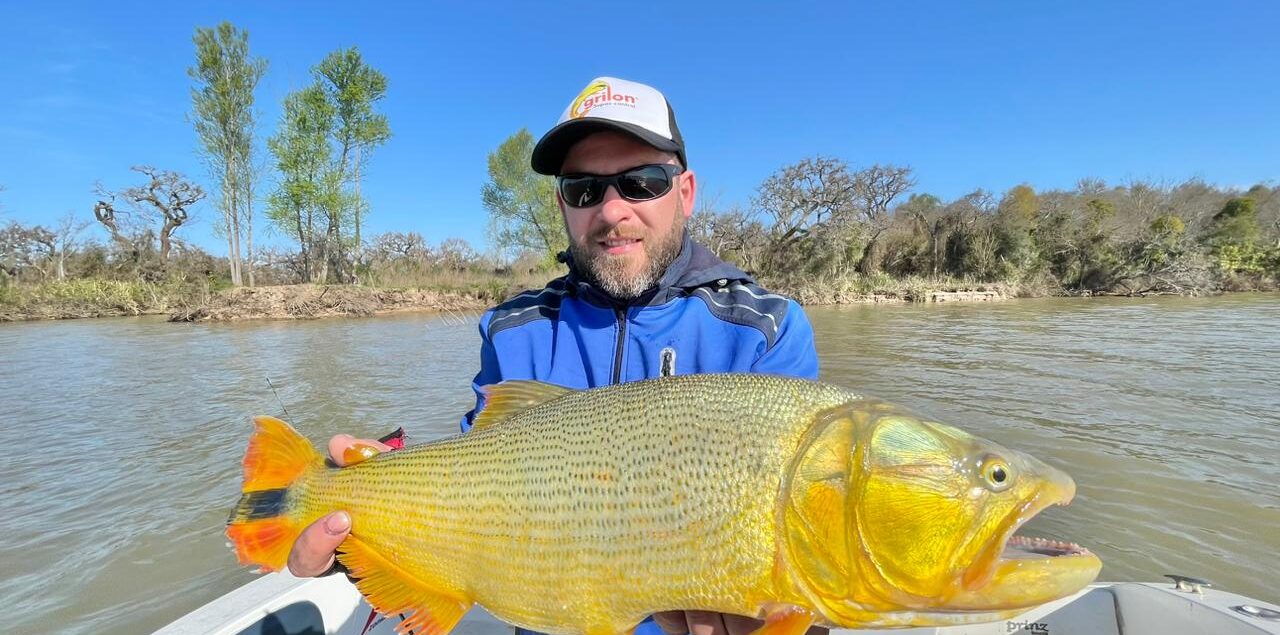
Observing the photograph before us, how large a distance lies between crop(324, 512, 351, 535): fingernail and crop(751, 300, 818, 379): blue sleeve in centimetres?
157

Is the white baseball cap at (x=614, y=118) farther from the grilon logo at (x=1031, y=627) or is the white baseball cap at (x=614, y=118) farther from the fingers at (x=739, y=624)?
the grilon logo at (x=1031, y=627)

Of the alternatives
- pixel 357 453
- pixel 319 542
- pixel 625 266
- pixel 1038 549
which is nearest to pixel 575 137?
pixel 625 266

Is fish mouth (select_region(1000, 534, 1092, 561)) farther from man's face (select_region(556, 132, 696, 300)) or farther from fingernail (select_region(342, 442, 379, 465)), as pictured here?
fingernail (select_region(342, 442, 379, 465))

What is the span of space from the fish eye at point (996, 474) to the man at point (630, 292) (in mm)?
1051

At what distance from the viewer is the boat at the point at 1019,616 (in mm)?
2695

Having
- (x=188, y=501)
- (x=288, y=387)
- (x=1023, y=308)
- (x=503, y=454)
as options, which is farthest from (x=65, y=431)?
(x=1023, y=308)

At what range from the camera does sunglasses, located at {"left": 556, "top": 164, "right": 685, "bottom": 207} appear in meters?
2.40

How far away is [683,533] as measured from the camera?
4.72ft

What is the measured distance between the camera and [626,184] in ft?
7.89

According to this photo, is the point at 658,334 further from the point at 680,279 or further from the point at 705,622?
the point at 705,622

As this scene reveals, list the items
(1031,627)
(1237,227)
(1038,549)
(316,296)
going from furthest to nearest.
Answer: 1. (1237,227)
2. (316,296)
3. (1031,627)
4. (1038,549)

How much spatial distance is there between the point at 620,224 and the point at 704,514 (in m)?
1.34

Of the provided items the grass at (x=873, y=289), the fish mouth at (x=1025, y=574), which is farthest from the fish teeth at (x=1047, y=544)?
the grass at (x=873, y=289)

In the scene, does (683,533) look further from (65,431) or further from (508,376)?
(65,431)
